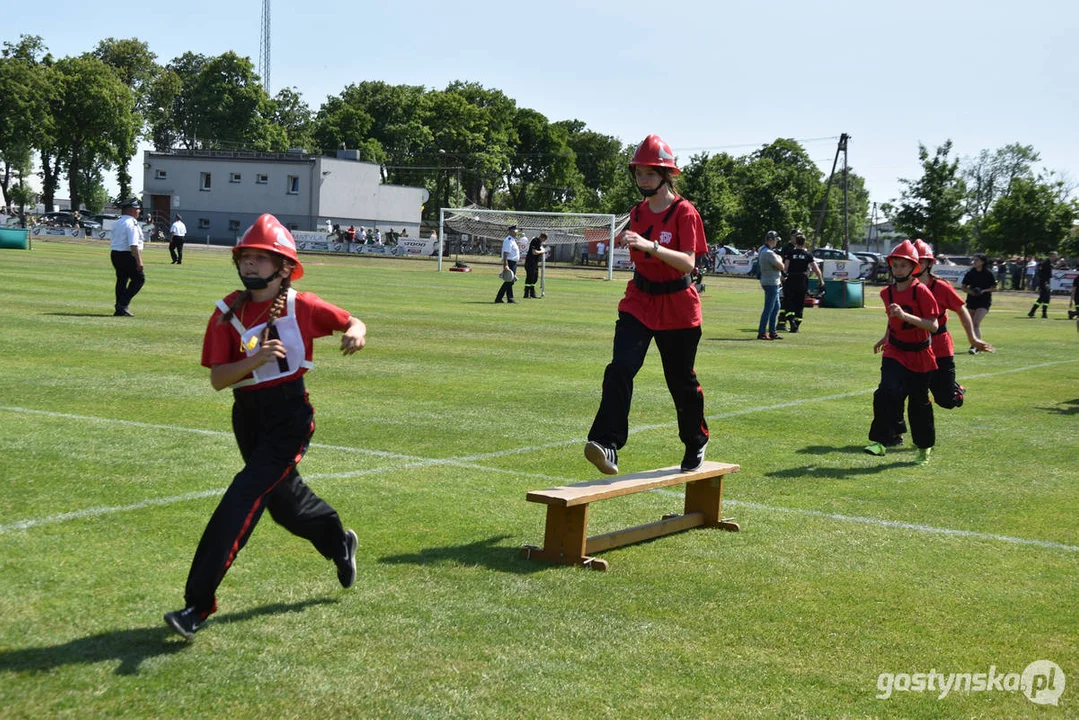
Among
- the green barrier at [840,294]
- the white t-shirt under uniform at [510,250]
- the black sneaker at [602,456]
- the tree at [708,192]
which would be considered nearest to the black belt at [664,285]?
the black sneaker at [602,456]

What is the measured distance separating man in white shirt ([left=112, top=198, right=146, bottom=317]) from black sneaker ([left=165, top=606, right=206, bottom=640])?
16.3 metres

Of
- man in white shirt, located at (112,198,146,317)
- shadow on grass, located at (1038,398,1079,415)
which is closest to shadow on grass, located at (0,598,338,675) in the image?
shadow on grass, located at (1038,398,1079,415)

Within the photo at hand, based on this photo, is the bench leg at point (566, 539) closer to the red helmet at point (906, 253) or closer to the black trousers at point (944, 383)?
the red helmet at point (906, 253)

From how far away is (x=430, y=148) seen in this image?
4500 inches

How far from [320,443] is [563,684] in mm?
5450

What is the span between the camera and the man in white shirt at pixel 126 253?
20.2 meters

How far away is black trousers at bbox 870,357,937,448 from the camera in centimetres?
1043

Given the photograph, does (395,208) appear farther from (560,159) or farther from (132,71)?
(132,71)

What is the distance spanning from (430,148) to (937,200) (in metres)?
57.5

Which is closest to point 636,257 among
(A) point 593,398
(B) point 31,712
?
(B) point 31,712

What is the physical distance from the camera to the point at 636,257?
7.63m

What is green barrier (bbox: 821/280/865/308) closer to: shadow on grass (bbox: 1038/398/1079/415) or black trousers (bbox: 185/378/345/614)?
shadow on grass (bbox: 1038/398/1079/415)

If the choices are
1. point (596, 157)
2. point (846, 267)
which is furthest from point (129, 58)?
point (846, 267)

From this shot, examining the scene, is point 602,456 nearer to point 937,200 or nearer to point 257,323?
point 257,323
